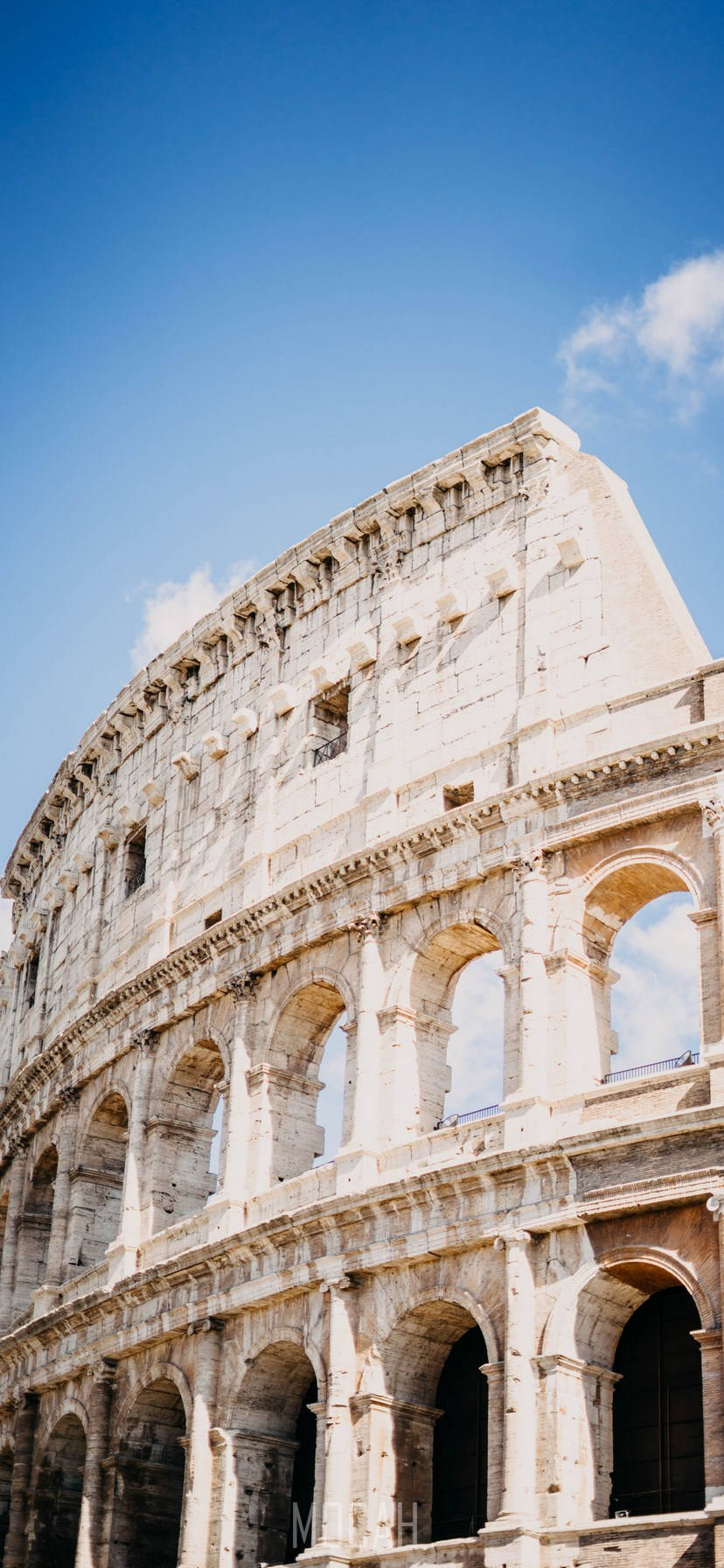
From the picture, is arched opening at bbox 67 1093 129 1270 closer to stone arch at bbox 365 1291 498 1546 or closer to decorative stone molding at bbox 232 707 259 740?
decorative stone molding at bbox 232 707 259 740

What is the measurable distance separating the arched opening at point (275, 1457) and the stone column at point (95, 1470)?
3.32 meters

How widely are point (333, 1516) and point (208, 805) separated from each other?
40.5 ft

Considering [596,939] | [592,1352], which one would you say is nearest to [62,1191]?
[596,939]

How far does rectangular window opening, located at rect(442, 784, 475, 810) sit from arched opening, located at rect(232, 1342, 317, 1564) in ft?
24.0

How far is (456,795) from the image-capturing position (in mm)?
28062

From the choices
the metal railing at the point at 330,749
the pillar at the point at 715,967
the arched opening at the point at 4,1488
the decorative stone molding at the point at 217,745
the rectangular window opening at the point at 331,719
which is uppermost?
the decorative stone molding at the point at 217,745

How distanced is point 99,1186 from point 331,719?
28.7 ft

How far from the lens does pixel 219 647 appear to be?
34.8 m

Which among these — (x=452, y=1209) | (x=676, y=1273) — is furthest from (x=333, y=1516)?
(x=676, y=1273)

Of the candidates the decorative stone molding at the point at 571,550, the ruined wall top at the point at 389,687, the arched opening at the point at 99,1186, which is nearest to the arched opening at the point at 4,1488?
the arched opening at the point at 99,1186

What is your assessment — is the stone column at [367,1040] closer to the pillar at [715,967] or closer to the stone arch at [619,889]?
the stone arch at [619,889]

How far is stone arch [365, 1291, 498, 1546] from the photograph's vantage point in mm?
24656

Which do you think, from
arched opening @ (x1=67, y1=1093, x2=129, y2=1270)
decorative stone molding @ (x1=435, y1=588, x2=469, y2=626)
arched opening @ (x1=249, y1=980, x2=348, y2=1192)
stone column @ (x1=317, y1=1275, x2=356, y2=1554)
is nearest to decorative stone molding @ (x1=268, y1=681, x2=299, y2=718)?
decorative stone molding @ (x1=435, y1=588, x2=469, y2=626)

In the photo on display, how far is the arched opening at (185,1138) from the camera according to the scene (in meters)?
31.3
